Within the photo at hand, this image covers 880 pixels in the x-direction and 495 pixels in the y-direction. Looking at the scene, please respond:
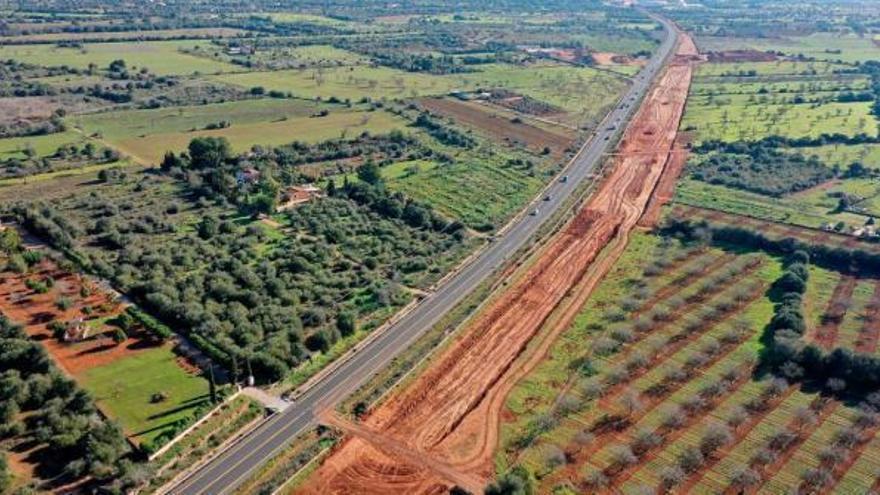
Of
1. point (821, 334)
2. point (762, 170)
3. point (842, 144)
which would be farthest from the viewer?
point (842, 144)

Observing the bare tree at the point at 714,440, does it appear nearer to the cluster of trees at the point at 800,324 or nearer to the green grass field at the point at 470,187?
the cluster of trees at the point at 800,324

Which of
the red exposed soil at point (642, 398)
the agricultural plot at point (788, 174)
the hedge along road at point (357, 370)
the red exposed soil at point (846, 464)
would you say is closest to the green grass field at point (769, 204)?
the agricultural plot at point (788, 174)

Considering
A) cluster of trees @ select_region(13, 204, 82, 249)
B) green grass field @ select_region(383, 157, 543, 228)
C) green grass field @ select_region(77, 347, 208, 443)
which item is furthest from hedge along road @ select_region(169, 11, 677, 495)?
cluster of trees @ select_region(13, 204, 82, 249)

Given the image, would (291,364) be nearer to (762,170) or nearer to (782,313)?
(782,313)

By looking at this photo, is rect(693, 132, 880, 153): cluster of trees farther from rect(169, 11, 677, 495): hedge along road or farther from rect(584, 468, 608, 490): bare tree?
rect(584, 468, 608, 490): bare tree

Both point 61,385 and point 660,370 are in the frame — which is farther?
point 660,370

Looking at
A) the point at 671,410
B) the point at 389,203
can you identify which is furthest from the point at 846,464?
the point at 389,203

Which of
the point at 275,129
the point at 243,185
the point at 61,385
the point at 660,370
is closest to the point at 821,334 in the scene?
the point at 660,370

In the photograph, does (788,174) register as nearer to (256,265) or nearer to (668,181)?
(668,181)
